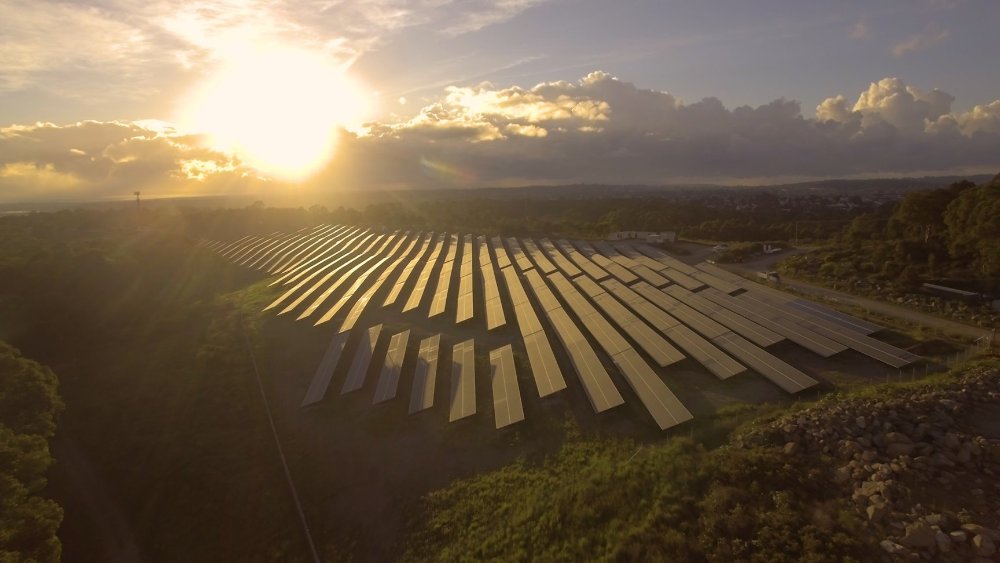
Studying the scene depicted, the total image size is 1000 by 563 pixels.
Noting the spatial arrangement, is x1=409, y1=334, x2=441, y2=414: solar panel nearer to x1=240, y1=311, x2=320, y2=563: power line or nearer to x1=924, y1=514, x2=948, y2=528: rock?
x1=240, y1=311, x2=320, y2=563: power line

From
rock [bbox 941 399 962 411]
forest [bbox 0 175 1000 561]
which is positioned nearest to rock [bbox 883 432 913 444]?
rock [bbox 941 399 962 411]

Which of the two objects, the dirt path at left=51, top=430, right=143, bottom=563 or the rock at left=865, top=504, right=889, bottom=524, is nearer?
the rock at left=865, top=504, right=889, bottom=524

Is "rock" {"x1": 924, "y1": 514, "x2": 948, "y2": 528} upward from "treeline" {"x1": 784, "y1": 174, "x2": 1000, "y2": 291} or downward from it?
downward

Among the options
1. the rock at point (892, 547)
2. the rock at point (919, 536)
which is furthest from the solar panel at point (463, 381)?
the rock at point (919, 536)

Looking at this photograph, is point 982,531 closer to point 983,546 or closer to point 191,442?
point 983,546

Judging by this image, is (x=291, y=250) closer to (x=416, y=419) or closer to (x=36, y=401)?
(x=36, y=401)

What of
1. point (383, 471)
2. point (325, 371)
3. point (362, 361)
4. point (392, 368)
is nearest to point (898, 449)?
point (383, 471)
